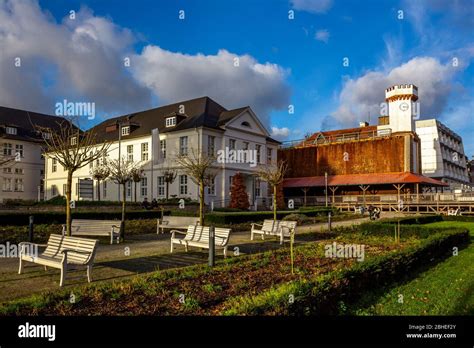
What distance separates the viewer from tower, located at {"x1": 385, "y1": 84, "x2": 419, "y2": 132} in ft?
168

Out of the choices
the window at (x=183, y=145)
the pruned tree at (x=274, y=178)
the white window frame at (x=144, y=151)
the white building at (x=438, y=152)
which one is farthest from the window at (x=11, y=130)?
the white building at (x=438, y=152)

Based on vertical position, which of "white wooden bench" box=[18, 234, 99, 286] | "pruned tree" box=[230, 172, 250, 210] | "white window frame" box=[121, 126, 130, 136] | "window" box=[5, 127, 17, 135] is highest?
"window" box=[5, 127, 17, 135]

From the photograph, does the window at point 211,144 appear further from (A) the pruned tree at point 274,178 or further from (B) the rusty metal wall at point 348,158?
(B) the rusty metal wall at point 348,158

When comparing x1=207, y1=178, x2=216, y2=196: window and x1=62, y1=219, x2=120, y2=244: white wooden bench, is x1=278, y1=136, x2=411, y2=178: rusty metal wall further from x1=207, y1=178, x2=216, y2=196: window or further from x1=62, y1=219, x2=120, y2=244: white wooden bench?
x1=62, y1=219, x2=120, y2=244: white wooden bench

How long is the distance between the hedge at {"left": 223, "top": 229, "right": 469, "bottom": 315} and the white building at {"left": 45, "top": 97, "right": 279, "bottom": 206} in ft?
87.2

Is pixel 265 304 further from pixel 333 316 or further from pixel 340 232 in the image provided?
pixel 340 232

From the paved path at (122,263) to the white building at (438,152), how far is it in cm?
5629

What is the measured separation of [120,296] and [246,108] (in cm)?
3390

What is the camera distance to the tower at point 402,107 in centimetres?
5116

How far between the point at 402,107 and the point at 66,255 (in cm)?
5112

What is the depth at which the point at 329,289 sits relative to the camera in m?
6.74

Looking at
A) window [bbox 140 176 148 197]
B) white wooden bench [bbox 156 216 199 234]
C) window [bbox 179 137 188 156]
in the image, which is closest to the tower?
window [bbox 179 137 188 156]
